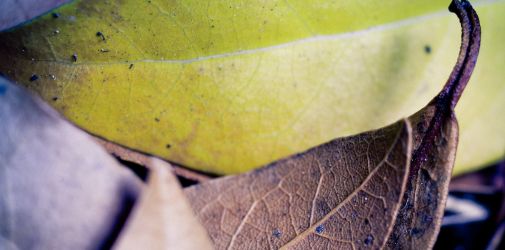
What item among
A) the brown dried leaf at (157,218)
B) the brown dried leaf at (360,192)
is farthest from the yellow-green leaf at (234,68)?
the brown dried leaf at (157,218)

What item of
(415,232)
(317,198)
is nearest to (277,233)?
(317,198)

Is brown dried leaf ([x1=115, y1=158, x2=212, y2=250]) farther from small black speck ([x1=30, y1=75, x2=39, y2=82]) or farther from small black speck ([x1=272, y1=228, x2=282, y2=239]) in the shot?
small black speck ([x1=30, y1=75, x2=39, y2=82])

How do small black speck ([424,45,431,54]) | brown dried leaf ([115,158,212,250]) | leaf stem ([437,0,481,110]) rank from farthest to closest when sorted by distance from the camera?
small black speck ([424,45,431,54]), leaf stem ([437,0,481,110]), brown dried leaf ([115,158,212,250])

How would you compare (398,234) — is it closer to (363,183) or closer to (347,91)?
(363,183)

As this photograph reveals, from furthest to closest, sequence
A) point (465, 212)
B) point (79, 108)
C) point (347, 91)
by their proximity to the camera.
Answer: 1. point (465, 212)
2. point (347, 91)
3. point (79, 108)

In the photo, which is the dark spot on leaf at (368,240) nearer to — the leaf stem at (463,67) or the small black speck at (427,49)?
the leaf stem at (463,67)

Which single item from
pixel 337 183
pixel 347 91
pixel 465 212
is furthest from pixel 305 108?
pixel 465 212

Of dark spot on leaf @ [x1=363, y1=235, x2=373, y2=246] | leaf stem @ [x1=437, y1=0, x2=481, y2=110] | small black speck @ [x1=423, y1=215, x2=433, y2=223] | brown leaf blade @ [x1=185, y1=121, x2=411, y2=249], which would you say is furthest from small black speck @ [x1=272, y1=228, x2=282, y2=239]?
leaf stem @ [x1=437, y1=0, x2=481, y2=110]
